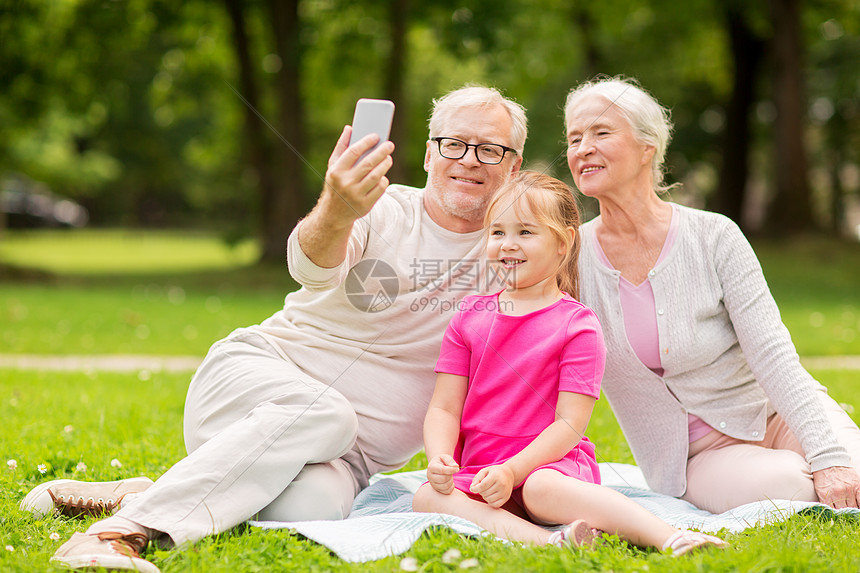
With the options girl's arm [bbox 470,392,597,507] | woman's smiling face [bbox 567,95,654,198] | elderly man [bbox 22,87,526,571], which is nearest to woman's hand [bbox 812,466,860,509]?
girl's arm [bbox 470,392,597,507]

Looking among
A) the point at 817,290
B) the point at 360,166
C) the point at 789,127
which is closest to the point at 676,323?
the point at 360,166

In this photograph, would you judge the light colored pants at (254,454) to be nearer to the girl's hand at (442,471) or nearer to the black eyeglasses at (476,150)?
the girl's hand at (442,471)

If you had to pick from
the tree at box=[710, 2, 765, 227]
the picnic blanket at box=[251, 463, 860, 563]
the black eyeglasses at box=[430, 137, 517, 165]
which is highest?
the tree at box=[710, 2, 765, 227]

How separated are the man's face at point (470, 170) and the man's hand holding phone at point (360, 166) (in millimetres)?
513

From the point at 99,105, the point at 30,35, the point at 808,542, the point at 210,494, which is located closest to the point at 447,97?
the point at 210,494

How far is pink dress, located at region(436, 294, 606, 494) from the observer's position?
2982 mm

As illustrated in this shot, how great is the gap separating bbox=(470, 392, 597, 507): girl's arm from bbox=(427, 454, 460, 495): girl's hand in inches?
3.4

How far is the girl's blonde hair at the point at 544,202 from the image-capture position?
3072 mm

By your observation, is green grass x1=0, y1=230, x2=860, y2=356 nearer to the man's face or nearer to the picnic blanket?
the picnic blanket

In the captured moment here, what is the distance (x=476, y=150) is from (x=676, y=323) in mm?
1084

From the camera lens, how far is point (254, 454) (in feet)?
9.39

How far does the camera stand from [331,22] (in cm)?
1802

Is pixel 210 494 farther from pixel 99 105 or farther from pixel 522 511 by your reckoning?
pixel 99 105

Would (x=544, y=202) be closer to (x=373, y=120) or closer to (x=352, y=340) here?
(x=373, y=120)
